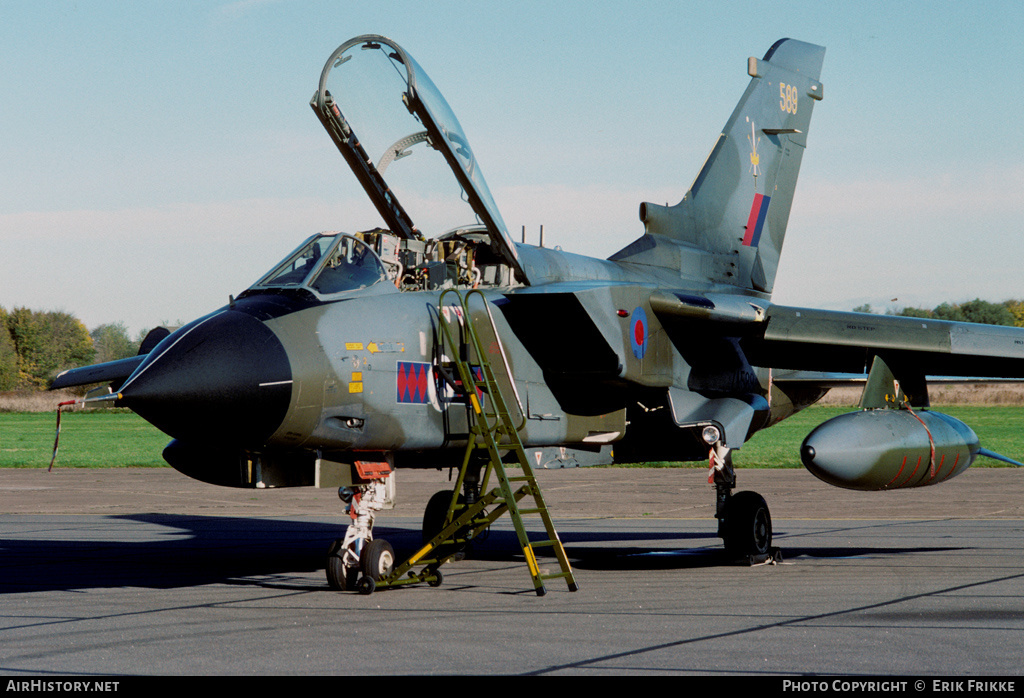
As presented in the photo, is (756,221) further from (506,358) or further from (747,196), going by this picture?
(506,358)

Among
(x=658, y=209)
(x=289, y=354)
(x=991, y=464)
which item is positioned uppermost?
(x=658, y=209)

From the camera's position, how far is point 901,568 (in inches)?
432

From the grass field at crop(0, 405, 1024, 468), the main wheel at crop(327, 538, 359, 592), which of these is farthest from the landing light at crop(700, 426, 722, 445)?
the grass field at crop(0, 405, 1024, 468)

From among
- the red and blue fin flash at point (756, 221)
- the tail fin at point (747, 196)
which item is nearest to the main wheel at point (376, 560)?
the tail fin at point (747, 196)

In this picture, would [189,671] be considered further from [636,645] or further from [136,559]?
[136,559]

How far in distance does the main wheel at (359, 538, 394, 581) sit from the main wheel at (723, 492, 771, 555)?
4.14 meters

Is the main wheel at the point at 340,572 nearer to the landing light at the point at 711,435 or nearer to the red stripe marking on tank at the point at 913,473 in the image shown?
the landing light at the point at 711,435

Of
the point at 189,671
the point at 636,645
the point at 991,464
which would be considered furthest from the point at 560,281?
the point at 991,464

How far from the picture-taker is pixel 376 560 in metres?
9.16

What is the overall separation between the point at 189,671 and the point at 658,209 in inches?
385

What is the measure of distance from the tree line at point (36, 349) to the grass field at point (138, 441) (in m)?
14.7

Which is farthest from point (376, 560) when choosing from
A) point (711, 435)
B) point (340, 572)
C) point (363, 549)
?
point (711, 435)

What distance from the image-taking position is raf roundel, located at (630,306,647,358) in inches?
421

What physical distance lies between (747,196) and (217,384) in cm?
925
